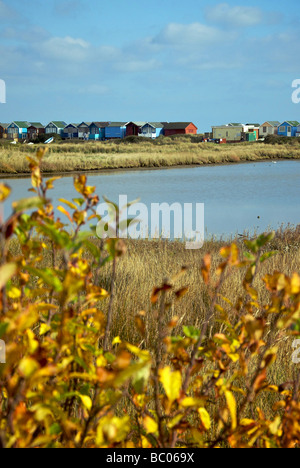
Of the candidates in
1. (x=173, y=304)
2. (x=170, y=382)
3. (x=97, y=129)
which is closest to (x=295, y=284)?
(x=170, y=382)

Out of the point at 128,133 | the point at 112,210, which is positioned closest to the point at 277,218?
the point at 112,210

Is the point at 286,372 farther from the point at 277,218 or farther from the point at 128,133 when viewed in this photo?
the point at 128,133

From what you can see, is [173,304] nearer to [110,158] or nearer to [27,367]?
[27,367]

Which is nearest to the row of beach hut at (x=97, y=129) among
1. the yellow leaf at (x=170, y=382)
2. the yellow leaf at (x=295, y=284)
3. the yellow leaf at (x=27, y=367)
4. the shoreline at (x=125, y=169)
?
the shoreline at (x=125, y=169)

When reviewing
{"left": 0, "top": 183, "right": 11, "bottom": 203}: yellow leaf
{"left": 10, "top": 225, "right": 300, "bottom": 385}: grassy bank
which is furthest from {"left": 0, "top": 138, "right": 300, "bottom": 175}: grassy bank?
{"left": 0, "top": 183, "right": 11, "bottom": 203}: yellow leaf

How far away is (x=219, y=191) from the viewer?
1959 centimetres

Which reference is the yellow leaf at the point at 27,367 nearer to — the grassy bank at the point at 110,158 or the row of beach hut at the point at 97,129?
the grassy bank at the point at 110,158

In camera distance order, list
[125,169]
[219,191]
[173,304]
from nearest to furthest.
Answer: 1. [173,304]
2. [219,191]
3. [125,169]

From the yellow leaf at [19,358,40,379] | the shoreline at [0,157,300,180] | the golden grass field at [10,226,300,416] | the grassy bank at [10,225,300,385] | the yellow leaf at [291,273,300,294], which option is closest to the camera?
the yellow leaf at [19,358,40,379]

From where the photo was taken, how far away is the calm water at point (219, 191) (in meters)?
13.1

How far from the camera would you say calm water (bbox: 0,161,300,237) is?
43.0 ft

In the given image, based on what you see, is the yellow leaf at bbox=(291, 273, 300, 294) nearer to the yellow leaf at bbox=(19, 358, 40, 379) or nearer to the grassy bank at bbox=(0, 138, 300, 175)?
the yellow leaf at bbox=(19, 358, 40, 379)

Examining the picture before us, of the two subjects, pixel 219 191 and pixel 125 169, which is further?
pixel 125 169
